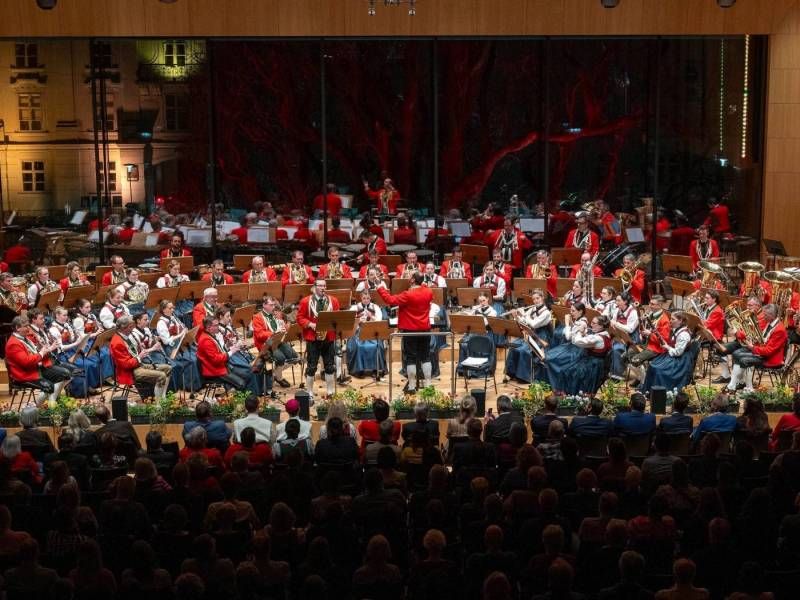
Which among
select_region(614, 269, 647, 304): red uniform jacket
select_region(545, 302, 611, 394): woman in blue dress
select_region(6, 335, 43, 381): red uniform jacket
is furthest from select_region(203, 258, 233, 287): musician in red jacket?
select_region(614, 269, 647, 304): red uniform jacket

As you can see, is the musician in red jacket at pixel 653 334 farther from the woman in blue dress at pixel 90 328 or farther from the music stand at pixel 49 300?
the music stand at pixel 49 300

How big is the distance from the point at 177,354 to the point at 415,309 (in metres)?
2.83

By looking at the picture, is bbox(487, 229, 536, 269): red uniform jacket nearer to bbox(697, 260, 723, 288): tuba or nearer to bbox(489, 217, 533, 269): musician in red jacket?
bbox(489, 217, 533, 269): musician in red jacket

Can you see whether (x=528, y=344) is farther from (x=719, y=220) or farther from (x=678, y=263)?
(x=719, y=220)

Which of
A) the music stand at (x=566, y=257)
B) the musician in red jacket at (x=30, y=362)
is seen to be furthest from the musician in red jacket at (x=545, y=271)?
the musician in red jacket at (x=30, y=362)

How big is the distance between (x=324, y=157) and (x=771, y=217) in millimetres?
7193

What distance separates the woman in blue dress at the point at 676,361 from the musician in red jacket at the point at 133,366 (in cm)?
558

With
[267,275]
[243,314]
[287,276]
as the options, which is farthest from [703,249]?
[243,314]

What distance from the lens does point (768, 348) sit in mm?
14148

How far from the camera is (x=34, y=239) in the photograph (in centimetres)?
1966

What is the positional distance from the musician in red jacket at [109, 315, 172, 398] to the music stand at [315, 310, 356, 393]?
1801 mm

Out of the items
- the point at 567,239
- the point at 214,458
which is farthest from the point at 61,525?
the point at 567,239

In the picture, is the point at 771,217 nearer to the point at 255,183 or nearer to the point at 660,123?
the point at 660,123

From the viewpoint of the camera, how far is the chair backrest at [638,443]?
11.3m
